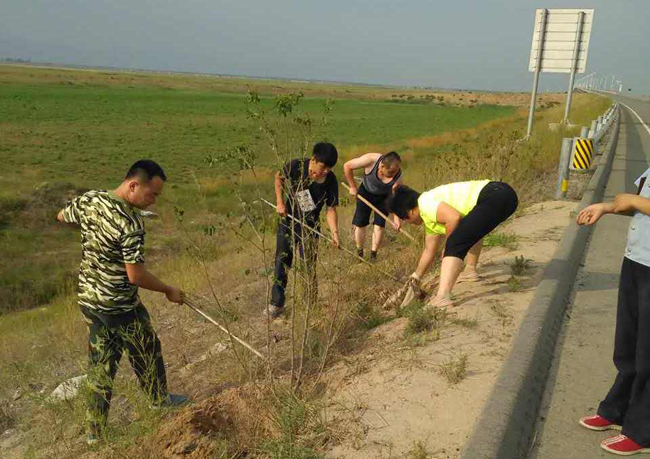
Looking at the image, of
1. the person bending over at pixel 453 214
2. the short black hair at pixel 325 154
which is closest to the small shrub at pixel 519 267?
the person bending over at pixel 453 214

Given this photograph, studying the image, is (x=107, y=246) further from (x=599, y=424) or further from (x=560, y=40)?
(x=560, y=40)

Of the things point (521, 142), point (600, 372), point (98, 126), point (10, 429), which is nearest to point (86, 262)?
point (10, 429)

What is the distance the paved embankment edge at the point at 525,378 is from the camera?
2314 mm

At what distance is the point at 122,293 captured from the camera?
300 cm

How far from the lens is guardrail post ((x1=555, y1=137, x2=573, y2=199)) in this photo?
24.8 feet

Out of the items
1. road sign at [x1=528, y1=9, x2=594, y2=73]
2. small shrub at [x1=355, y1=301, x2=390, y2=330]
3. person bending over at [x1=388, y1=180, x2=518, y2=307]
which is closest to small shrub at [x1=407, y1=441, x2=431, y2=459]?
person bending over at [x1=388, y1=180, x2=518, y2=307]

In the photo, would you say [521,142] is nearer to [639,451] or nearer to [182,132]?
[639,451]

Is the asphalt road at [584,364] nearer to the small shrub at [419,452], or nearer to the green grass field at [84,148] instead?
the small shrub at [419,452]

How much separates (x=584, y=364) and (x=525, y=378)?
2.29 feet

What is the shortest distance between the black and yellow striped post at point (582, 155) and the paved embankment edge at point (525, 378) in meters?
3.26

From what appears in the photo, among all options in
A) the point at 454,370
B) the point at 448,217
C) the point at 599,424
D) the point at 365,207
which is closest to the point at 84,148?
the point at 365,207

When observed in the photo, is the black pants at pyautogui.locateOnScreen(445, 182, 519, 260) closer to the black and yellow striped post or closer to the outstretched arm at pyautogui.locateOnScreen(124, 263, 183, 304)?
the outstretched arm at pyautogui.locateOnScreen(124, 263, 183, 304)

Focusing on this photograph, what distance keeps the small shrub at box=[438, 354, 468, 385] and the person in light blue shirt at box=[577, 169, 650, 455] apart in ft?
2.30

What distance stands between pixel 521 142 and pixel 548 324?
8.71 m
